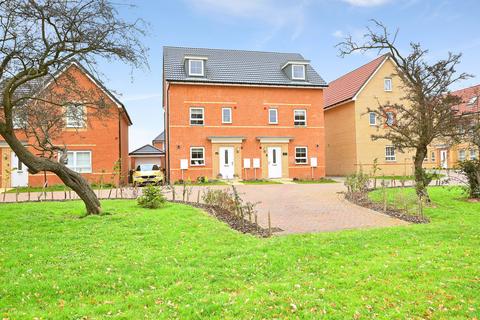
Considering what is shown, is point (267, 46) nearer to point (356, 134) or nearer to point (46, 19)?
point (356, 134)

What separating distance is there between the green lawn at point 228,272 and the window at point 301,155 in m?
19.3

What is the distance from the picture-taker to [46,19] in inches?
345

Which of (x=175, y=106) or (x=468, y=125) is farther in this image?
(x=175, y=106)

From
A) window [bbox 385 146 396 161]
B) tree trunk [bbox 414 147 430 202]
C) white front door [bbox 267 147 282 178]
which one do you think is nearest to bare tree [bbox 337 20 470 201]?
tree trunk [bbox 414 147 430 202]

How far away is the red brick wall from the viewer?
27.0 m

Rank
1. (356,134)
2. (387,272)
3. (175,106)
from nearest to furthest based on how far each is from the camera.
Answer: (387,272), (175,106), (356,134)

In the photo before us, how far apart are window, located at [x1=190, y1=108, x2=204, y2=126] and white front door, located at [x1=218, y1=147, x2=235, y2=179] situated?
8.21 ft

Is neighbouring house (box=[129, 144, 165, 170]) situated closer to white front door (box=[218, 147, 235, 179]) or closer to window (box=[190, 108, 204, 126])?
window (box=[190, 108, 204, 126])

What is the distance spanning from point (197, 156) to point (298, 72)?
10.5m

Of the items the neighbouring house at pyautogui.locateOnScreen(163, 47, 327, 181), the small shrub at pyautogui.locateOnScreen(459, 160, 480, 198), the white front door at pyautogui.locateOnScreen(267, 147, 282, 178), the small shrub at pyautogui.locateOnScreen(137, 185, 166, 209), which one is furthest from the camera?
the white front door at pyautogui.locateOnScreen(267, 147, 282, 178)

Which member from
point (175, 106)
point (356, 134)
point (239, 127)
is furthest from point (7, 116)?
point (356, 134)

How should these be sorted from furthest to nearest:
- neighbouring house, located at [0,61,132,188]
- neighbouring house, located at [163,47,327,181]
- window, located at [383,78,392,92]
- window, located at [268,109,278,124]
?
window, located at [383,78,392,92] → window, located at [268,109,278,124] → neighbouring house, located at [163,47,327,181] → neighbouring house, located at [0,61,132,188]

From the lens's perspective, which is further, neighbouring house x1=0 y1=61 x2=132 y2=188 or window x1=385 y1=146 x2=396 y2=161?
window x1=385 y1=146 x2=396 y2=161

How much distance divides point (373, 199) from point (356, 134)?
1684 centimetres
